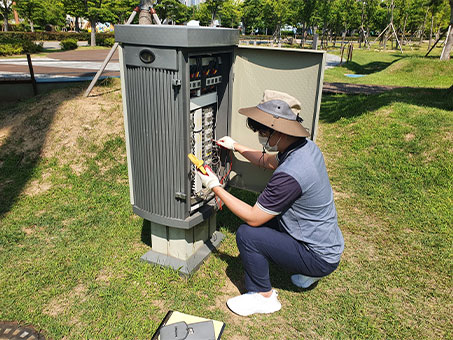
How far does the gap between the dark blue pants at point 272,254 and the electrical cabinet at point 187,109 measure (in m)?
0.51

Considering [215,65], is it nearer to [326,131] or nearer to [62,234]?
[62,234]

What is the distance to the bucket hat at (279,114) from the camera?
216 centimetres

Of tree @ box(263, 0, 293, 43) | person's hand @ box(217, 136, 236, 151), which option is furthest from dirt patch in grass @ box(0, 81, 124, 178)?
tree @ box(263, 0, 293, 43)

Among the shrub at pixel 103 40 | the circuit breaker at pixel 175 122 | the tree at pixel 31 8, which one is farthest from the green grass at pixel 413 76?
the tree at pixel 31 8

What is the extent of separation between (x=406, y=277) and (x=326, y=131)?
12.6 feet

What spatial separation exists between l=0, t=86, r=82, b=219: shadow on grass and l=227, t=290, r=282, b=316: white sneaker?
2.78 metres

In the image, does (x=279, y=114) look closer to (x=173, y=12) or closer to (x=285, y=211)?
(x=285, y=211)

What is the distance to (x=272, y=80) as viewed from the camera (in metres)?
2.79

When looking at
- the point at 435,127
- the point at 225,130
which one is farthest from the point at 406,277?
the point at 435,127

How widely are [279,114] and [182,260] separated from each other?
1.49m

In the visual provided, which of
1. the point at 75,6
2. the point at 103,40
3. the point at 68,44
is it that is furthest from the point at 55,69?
the point at 75,6

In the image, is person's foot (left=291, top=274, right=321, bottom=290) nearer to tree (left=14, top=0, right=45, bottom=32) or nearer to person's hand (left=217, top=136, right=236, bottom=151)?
person's hand (left=217, top=136, right=236, bottom=151)

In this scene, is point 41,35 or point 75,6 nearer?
point 41,35

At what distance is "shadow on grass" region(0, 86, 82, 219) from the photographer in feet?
14.2
